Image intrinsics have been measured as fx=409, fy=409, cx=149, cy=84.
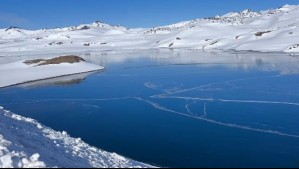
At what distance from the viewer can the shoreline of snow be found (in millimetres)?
25844

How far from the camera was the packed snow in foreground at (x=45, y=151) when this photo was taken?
7895 millimetres

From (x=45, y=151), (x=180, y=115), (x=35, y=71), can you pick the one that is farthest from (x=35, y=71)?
(x=45, y=151)

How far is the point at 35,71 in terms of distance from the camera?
95.8ft

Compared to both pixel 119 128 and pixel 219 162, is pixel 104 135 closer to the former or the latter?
pixel 119 128

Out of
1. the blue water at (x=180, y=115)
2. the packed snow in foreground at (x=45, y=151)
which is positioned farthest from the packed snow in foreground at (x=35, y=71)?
the packed snow in foreground at (x=45, y=151)

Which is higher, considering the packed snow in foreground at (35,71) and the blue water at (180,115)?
the packed snow in foreground at (35,71)

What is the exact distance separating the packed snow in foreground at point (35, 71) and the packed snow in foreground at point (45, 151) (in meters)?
13.7

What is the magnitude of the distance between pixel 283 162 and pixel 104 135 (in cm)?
533

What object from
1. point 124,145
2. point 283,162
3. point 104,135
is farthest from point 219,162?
point 104,135

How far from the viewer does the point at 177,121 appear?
45.4ft

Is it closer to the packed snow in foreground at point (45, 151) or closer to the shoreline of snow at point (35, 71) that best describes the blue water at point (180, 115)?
the packed snow in foreground at point (45, 151)

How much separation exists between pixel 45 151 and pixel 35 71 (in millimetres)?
20959

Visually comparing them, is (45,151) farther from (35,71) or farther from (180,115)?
(35,71)

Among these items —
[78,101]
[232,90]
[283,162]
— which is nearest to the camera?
[283,162]
